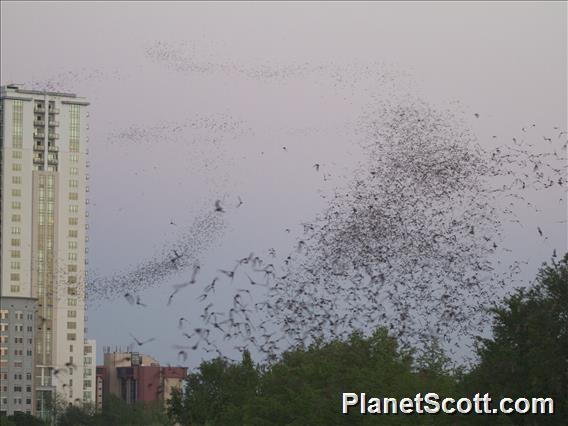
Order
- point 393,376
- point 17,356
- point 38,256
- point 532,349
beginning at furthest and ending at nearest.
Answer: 1. point 38,256
2. point 17,356
3. point 393,376
4. point 532,349

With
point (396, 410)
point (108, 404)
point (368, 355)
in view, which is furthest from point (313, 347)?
point (108, 404)

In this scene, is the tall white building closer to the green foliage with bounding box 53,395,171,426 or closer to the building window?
the building window

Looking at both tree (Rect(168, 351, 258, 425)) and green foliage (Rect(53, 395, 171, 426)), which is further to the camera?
green foliage (Rect(53, 395, 171, 426))

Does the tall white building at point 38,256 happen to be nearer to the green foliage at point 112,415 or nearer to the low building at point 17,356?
the low building at point 17,356

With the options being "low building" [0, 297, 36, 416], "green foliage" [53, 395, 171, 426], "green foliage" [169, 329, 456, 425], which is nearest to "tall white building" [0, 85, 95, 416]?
"low building" [0, 297, 36, 416]

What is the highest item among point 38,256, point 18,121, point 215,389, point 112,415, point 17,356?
point 18,121

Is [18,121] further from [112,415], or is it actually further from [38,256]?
[112,415]

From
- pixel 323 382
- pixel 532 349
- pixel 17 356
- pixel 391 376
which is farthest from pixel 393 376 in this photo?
pixel 17 356
